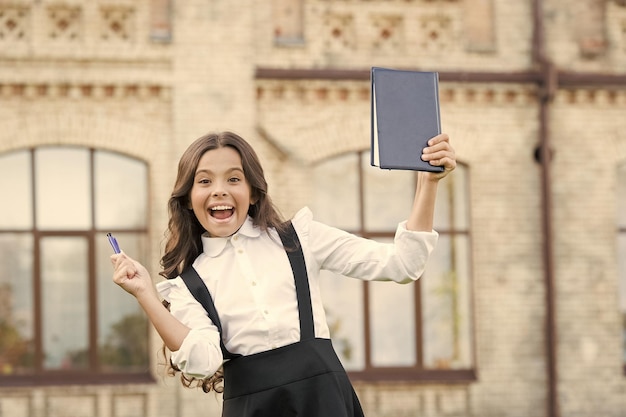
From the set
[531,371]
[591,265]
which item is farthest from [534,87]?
[531,371]

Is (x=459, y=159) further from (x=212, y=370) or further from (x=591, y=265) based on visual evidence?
(x=212, y=370)

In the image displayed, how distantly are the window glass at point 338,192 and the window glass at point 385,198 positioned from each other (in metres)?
0.12

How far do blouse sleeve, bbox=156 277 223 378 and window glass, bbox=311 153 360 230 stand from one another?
27.5 feet

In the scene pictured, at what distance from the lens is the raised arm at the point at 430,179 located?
3629 millimetres

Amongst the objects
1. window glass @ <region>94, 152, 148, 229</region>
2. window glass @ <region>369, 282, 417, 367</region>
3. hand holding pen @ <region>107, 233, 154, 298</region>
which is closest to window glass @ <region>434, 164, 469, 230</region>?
window glass @ <region>369, 282, 417, 367</region>

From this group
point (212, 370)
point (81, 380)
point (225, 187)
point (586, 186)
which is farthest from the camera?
point (586, 186)

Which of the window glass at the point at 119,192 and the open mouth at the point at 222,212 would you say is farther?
the window glass at the point at 119,192

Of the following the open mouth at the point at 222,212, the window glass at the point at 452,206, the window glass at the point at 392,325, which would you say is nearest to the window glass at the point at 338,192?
the window glass at the point at 392,325

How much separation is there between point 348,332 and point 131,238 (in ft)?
8.08

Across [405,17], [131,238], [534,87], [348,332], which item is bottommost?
[348,332]

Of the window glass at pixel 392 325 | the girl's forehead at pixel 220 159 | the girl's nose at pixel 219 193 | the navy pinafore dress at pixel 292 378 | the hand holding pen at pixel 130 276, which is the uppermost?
the girl's forehead at pixel 220 159

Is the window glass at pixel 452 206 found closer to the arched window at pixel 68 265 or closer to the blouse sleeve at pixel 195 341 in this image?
the arched window at pixel 68 265

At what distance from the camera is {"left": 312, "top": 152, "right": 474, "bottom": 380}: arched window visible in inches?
479

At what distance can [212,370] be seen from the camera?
11.6 ft
